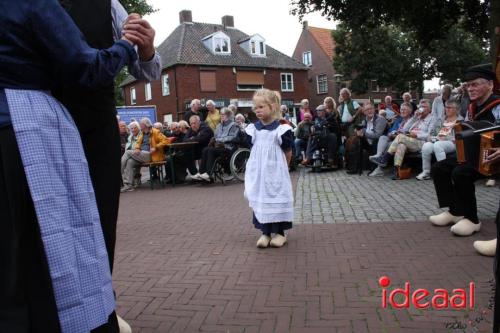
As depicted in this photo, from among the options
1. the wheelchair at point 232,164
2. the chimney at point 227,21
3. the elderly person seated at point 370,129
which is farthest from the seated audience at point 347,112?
the chimney at point 227,21

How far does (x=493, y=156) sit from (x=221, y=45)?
1449 inches

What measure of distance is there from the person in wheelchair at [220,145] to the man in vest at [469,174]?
19.7 feet

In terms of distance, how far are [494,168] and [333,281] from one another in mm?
1494

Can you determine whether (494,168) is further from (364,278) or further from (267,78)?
(267,78)

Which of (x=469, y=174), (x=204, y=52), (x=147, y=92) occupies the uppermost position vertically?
(x=204, y=52)

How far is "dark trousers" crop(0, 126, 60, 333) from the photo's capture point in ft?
5.67

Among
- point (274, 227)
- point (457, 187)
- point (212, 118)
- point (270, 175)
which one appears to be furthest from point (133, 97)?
point (457, 187)

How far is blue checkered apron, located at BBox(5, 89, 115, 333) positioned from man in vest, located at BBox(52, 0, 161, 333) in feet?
0.60

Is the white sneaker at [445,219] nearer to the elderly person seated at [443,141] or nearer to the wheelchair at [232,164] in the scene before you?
the elderly person seated at [443,141]

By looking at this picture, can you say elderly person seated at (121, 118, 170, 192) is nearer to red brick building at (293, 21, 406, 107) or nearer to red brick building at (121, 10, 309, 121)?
red brick building at (121, 10, 309, 121)

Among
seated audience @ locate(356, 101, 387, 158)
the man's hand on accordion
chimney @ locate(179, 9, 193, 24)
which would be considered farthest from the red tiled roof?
the man's hand on accordion

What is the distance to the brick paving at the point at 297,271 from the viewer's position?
2742 millimetres

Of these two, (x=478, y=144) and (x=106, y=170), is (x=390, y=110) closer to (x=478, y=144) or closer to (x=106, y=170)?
(x=478, y=144)

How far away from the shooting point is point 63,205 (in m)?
1.80
